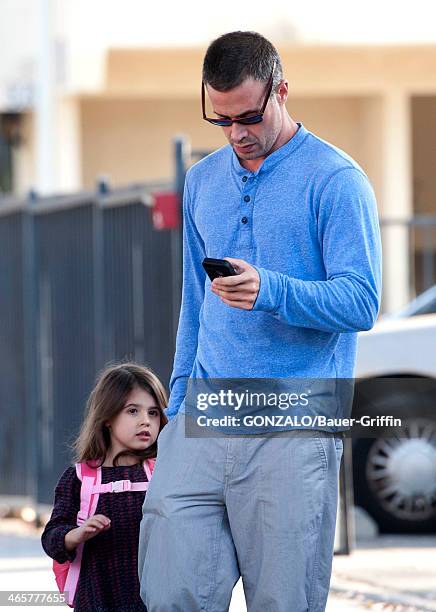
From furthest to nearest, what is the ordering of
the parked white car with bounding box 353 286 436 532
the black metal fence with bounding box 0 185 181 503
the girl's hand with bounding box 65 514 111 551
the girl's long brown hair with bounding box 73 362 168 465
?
the black metal fence with bounding box 0 185 181 503
the parked white car with bounding box 353 286 436 532
the girl's long brown hair with bounding box 73 362 168 465
the girl's hand with bounding box 65 514 111 551

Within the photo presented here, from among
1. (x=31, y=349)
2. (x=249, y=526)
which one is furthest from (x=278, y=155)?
(x=31, y=349)

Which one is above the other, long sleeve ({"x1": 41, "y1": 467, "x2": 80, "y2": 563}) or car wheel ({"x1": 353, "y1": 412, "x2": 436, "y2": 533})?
long sleeve ({"x1": 41, "y1": 467, "x2": 80, "y2": 563})

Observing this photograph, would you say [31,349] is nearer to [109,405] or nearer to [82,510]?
[109,405]

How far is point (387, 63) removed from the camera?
16.5m

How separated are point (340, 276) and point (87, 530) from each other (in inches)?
50.7

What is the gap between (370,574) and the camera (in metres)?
8.12

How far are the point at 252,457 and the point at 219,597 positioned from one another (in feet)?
1.16

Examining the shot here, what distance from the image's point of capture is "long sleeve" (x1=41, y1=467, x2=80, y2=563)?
481 cm

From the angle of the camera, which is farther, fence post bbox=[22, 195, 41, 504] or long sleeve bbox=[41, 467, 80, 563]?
fence post bbox=[22, 195, 41, 504]

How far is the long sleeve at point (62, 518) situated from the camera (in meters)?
4.81

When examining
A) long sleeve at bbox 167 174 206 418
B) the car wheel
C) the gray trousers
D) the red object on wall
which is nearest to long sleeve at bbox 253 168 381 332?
the gray trousers

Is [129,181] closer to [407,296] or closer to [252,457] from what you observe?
[407,296]

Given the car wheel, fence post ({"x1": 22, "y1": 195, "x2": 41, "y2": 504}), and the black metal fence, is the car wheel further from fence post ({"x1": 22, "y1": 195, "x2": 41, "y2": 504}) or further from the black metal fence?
fence post ({"x1": 22, "y1": 195, "x2": 41, "y2": 504})

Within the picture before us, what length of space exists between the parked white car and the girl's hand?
14.7ft
